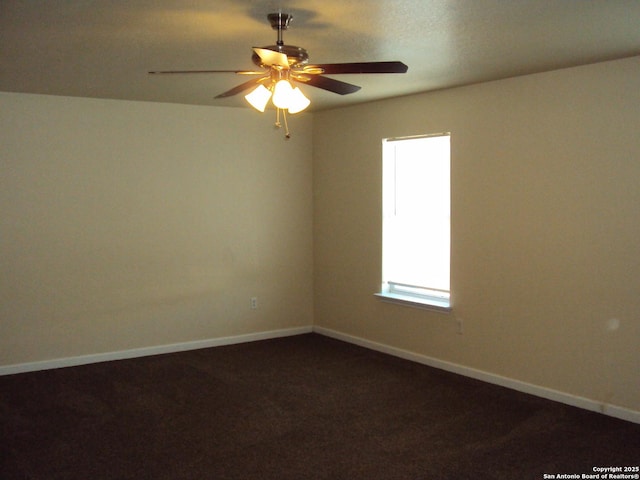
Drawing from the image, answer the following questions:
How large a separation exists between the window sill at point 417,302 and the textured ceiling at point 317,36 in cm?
190

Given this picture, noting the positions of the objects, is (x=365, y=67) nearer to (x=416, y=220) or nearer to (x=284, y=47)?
(x=284, y=47)

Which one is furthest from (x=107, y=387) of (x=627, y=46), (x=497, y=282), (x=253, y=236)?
(x=627, y=46)

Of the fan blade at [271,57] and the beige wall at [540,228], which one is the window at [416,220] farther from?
the fan blade at [271,57]

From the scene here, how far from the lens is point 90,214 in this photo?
5586 millimetres

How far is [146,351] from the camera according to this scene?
588cm

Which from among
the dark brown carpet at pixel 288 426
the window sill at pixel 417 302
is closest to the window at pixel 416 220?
the window sill at pixel 417 302

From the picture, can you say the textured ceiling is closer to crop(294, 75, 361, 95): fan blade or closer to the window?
crop(294, 75, 361, 95): fan blade

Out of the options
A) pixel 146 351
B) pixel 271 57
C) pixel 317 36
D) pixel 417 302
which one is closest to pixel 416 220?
pixel 417 302

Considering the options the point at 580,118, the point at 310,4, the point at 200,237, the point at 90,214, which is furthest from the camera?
the point at 200,237

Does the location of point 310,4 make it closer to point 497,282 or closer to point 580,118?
point 580,118

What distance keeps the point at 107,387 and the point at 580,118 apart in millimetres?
4141

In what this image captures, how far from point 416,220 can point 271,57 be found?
3.06 metres

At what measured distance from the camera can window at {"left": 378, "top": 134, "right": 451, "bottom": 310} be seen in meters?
5.35

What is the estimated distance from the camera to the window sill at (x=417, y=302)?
5291 millimetres
